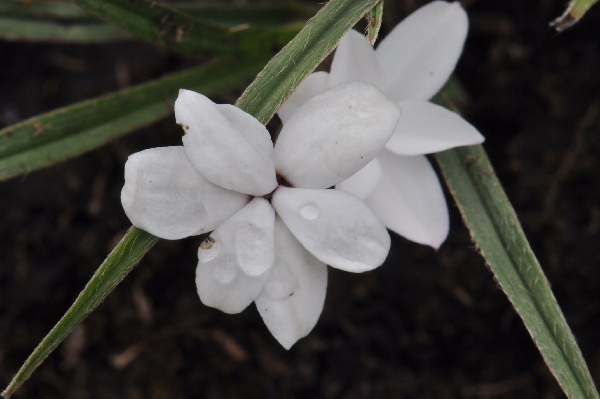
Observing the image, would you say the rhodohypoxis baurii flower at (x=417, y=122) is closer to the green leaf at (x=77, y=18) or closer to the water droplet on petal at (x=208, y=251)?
the water droplet on petal at (x=208, y=251)

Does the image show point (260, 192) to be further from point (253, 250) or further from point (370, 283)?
point (370, 283)

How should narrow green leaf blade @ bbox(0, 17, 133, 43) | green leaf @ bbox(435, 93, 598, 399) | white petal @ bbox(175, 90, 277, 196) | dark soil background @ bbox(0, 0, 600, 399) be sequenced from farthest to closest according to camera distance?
dark soil background @ bbox(0, 0, 600, 399) → narrow green leaf blade @ bbox(0, 17, 133, 43) → green leaf @ bbox(435, 93, 598, 399) → white petal @ bbox(175, 90, 277, 196)

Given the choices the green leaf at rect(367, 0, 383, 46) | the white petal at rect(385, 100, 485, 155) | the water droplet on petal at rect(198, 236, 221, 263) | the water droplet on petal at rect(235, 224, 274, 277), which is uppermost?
the green leaf at rect(367, 0, 383, 46)

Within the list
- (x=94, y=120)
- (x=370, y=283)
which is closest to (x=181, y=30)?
(x=94, y=120)

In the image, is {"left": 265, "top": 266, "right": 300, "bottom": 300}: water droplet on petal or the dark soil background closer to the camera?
{"left": 265, "top": 266, "right": 300, "bottom": 300}: water droplet on petal

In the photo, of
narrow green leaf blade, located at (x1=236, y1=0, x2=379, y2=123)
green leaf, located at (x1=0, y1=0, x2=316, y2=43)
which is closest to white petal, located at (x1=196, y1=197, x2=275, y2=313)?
narrow green leaf blade, located at (x1=236, y1=0, x2=379, y2=123)

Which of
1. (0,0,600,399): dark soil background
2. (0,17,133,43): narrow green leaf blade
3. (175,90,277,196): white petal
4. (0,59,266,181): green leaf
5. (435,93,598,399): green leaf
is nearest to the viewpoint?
(175,90,277,196): white petal

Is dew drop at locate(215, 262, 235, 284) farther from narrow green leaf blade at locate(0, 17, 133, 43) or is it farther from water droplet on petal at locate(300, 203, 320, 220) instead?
narrow green leaf blade at locate(0, 17, 133, 43)
